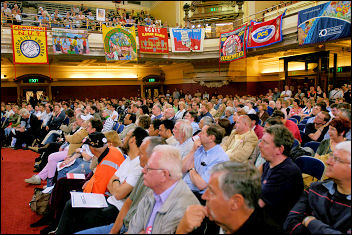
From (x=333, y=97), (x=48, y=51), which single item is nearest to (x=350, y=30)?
(x=333, y=97)

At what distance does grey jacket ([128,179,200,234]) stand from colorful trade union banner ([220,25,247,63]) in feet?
34.4

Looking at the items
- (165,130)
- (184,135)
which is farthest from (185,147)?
(165,130)

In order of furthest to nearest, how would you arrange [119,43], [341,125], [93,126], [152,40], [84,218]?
[152,40] < [119,43] < [93,126] < [341,125] < [84,218]

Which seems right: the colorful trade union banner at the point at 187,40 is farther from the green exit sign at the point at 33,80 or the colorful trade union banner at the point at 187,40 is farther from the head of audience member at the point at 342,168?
the head of audience member at the point at 342,168

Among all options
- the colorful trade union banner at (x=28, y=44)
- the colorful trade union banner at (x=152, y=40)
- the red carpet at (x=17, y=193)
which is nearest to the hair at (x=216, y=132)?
the red carpet at (x=17, y=193)

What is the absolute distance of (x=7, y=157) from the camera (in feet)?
21.2

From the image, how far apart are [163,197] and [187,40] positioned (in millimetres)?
11746

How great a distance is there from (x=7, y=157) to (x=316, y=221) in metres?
7.18

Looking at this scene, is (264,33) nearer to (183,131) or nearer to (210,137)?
(183,131)

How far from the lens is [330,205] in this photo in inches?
65.4

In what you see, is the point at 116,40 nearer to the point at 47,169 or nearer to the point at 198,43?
the point at 198,43

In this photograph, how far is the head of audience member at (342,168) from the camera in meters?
1.56

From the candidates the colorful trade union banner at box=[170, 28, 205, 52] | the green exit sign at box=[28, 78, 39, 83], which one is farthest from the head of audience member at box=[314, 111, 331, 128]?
the green exit sign at box=[28, 78, 39, 83]

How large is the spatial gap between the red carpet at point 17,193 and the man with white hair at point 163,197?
2.81 feet
